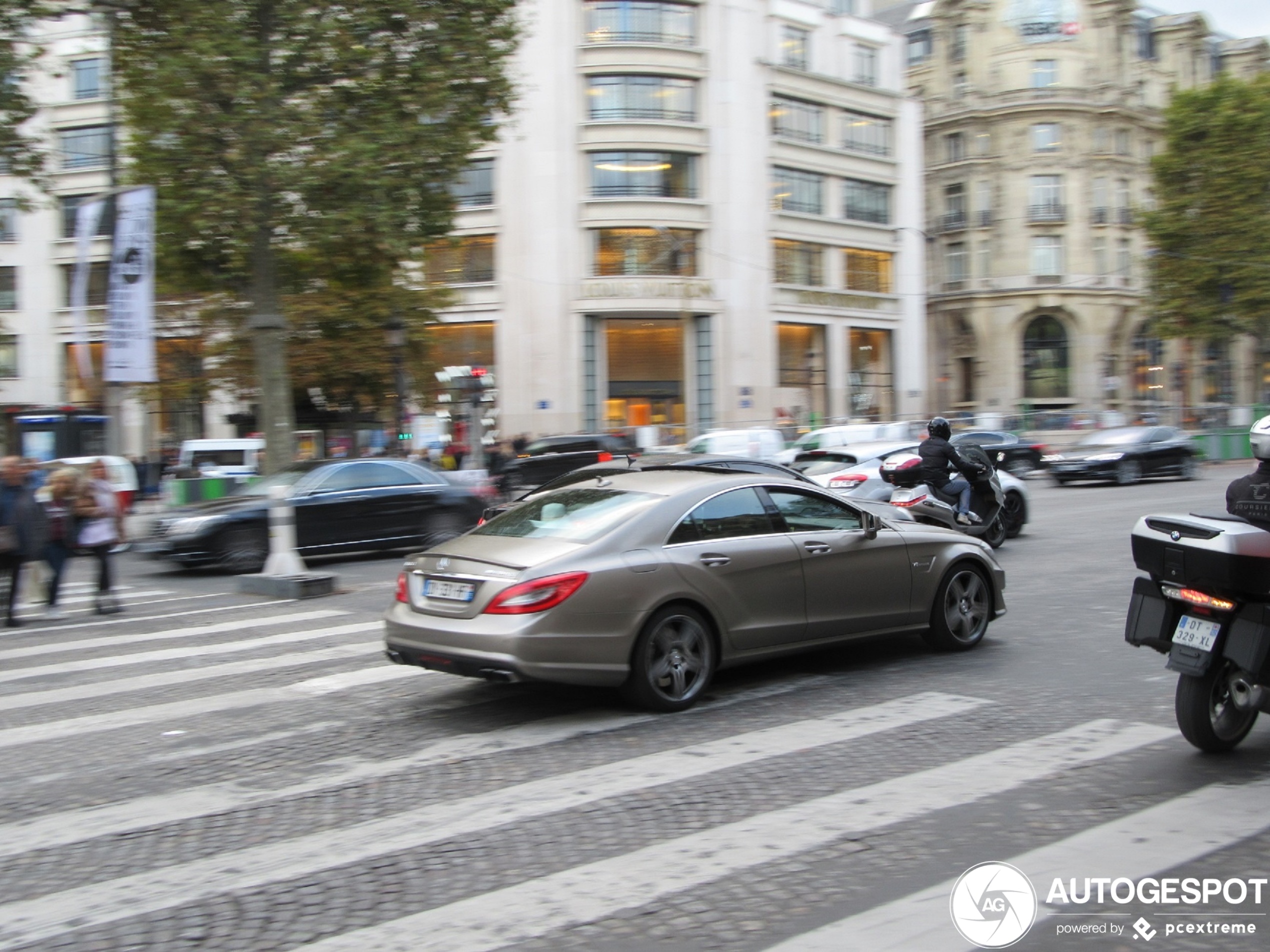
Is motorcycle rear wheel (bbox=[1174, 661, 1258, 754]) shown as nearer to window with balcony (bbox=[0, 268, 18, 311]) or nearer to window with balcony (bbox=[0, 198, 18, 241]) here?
window with balcony (bbox=[0, 198, 18, 241])

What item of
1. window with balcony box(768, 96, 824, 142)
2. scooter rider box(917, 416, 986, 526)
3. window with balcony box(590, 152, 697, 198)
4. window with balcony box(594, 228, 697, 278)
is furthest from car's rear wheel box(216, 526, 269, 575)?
window with balcony box(768, 96, 824, 142)

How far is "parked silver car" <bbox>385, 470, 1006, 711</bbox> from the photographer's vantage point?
6.79 m

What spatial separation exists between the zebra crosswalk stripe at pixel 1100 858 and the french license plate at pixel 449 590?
134 inches

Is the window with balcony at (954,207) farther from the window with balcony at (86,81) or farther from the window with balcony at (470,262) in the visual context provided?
the window with balcony at (86,81)

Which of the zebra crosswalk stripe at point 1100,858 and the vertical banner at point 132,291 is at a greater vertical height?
the vertical banner at point 132,291

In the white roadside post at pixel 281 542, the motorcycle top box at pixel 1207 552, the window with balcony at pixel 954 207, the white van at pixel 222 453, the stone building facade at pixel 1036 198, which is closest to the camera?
the motorcycle top box at pixel 1207 552

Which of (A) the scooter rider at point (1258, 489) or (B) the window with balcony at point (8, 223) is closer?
(A) the scooter rider at point (1258, 489)

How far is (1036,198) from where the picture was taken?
65.6m

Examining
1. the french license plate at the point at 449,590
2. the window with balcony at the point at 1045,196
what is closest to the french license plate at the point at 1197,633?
the french license plate at the point at 449,590

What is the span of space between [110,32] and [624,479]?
16.7 meters

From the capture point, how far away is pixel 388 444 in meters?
39.5

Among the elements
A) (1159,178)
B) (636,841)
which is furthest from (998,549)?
(1159,178)

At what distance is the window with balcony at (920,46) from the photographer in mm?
67875

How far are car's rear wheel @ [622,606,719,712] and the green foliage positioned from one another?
171 feet
